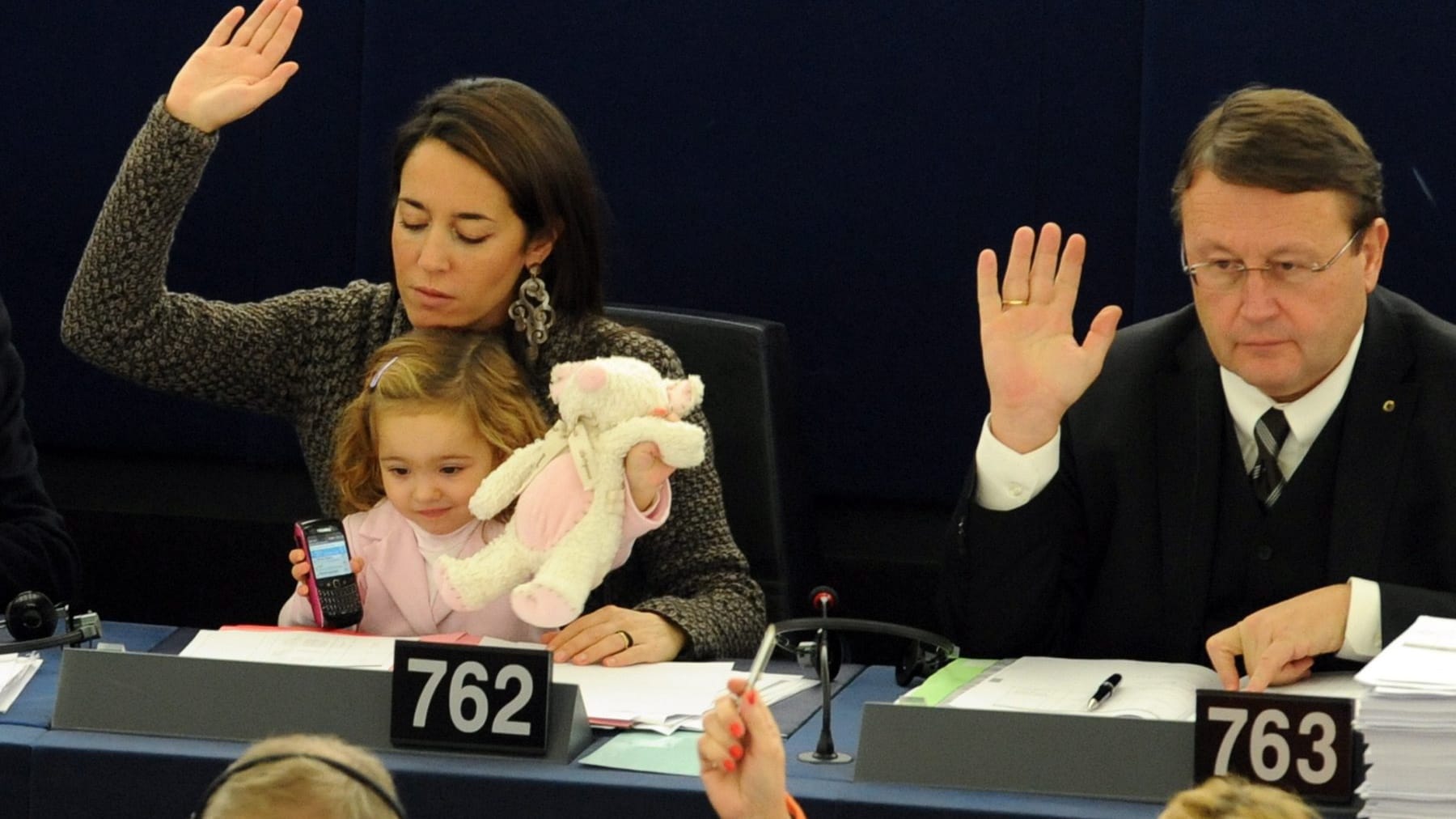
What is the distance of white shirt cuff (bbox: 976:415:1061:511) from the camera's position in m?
2.26

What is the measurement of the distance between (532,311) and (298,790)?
3.57 feet

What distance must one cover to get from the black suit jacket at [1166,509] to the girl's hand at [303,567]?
0.67 meters

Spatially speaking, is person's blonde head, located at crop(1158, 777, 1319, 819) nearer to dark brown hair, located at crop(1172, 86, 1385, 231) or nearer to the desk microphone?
the desk microphone

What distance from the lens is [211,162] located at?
367 centimetres

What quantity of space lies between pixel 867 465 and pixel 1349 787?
1.72 metres

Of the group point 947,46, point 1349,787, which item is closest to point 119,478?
point 947,46

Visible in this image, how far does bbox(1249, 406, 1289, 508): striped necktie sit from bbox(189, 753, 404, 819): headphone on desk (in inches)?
46.6

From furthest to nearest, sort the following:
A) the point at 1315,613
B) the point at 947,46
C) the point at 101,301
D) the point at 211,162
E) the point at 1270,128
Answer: the point at 211,162 < the point at 947,46 < the point at 101,301 < the point at 1270,128 < the point at 1315,613

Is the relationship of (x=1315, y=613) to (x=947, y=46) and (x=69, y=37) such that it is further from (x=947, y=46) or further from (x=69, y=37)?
(x=69, y=37)

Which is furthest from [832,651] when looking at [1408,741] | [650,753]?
[1408,741]

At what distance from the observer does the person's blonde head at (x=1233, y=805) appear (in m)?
1.40

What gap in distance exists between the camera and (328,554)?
2279 mm

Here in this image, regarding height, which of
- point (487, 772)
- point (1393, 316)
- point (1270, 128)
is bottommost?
point (487, 772)

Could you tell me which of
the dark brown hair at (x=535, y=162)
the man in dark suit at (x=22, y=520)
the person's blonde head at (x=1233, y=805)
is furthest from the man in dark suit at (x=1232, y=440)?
the man in dark suit at (x=22, y=520)
